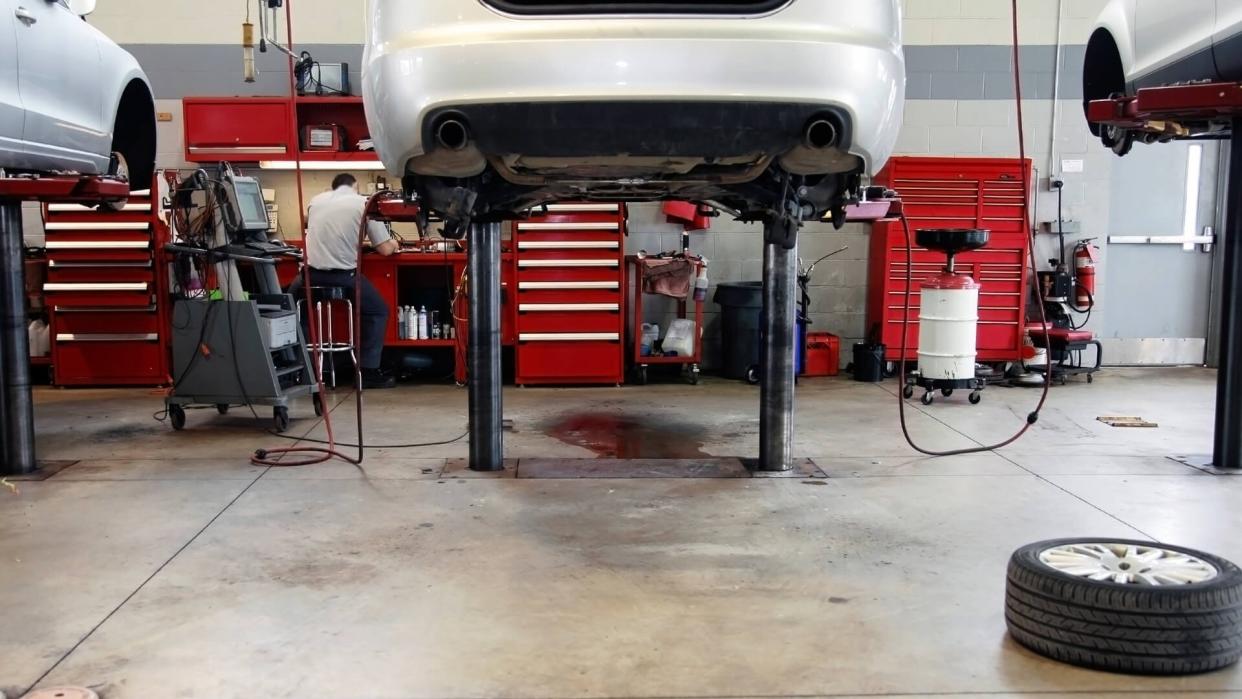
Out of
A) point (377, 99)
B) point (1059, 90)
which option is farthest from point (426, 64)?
point (1059, 90)

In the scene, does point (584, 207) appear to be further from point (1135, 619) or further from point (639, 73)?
point (1135, 619)

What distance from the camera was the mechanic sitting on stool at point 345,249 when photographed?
245 inches

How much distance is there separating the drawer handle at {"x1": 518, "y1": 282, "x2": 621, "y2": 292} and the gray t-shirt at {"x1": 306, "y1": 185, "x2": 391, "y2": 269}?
3.63 feet

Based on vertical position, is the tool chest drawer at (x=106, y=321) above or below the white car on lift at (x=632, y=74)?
below

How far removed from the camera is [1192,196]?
307 inches

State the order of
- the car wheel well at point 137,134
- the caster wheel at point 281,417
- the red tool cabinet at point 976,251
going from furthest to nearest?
the red tool cabinet at point 976,251
the caster wheel at point 281,417
the car wheel well at point 137,134

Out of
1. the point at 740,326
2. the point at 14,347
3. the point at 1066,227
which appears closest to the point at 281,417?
the point at 14,347

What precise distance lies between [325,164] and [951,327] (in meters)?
4.55

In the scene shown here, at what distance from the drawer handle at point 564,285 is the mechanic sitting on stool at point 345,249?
94 cm

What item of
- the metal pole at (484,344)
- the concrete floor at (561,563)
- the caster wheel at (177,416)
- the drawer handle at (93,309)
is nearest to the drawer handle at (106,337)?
the drawer handle at (93,309)

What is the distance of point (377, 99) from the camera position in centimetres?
225

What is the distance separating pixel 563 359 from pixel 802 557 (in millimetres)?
3891

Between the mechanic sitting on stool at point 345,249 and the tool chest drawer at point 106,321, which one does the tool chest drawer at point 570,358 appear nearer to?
the mechanic sitting on stool at point 345,249

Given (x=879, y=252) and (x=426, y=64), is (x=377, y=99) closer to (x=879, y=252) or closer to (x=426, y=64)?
(x=426, y=64)
